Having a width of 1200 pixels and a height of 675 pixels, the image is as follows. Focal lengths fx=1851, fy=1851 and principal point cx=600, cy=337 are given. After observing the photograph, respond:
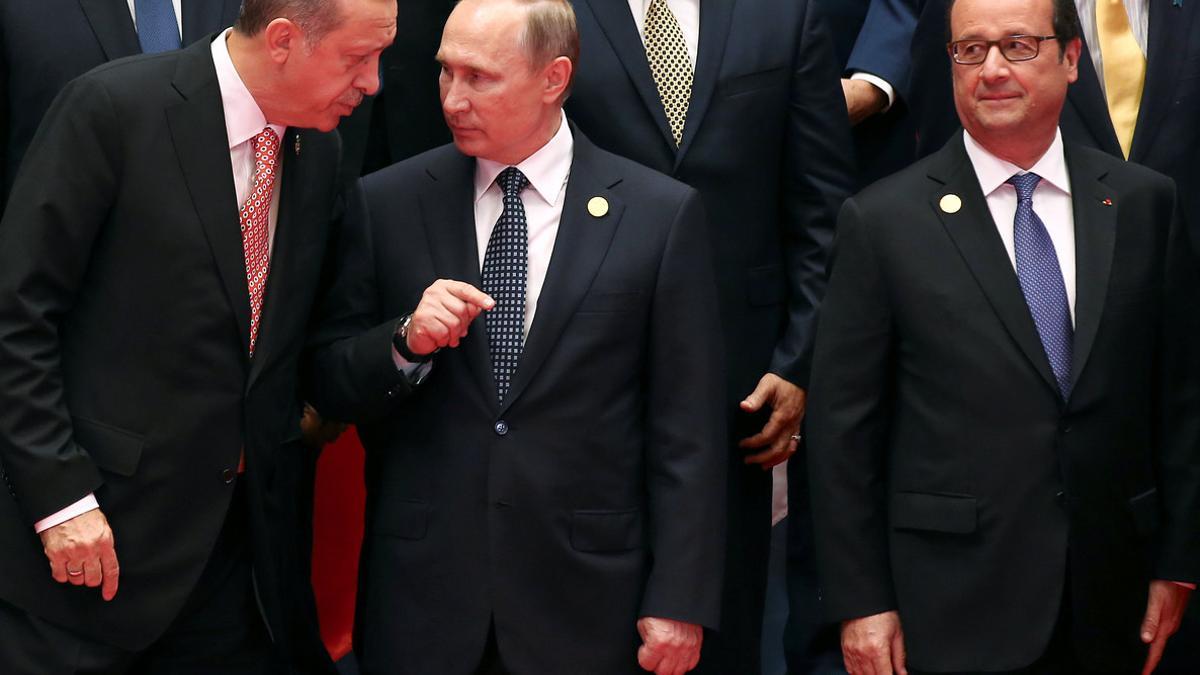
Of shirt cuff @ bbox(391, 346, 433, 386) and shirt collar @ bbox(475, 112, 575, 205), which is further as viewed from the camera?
shirt collar @ bbox(475, 112, 575, 205)

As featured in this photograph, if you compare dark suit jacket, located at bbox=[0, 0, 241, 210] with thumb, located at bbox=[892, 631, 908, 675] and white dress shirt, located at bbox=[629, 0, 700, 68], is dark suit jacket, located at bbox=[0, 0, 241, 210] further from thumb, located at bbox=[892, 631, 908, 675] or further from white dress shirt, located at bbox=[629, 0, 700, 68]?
thumb, located at bbox=[892, 631, 908, 675]

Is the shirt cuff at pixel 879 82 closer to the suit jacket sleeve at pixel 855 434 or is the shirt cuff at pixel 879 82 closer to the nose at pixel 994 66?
the nose at pixel 994 66

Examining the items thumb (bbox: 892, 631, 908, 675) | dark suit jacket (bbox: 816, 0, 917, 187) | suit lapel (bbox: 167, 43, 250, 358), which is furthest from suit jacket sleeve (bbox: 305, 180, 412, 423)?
dark suit jacket (bbox: 816, 0, 917, 187)

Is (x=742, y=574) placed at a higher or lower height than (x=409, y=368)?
lower

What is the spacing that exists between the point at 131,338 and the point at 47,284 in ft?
0.61

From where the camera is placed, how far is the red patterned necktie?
3.56 metres

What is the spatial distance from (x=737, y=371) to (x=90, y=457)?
4.73ft

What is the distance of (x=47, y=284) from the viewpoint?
3.35m

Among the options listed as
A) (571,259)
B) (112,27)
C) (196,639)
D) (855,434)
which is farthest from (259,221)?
(855,434)

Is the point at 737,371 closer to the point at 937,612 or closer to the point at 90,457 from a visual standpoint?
the point at 937,612

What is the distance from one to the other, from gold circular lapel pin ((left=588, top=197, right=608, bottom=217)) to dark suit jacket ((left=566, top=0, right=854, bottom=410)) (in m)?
0.38

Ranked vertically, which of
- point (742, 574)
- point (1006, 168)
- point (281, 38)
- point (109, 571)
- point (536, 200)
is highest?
point (281, 38)

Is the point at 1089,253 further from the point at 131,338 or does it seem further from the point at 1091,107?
the point at 131,338

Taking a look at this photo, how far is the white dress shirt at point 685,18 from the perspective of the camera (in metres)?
4.12
